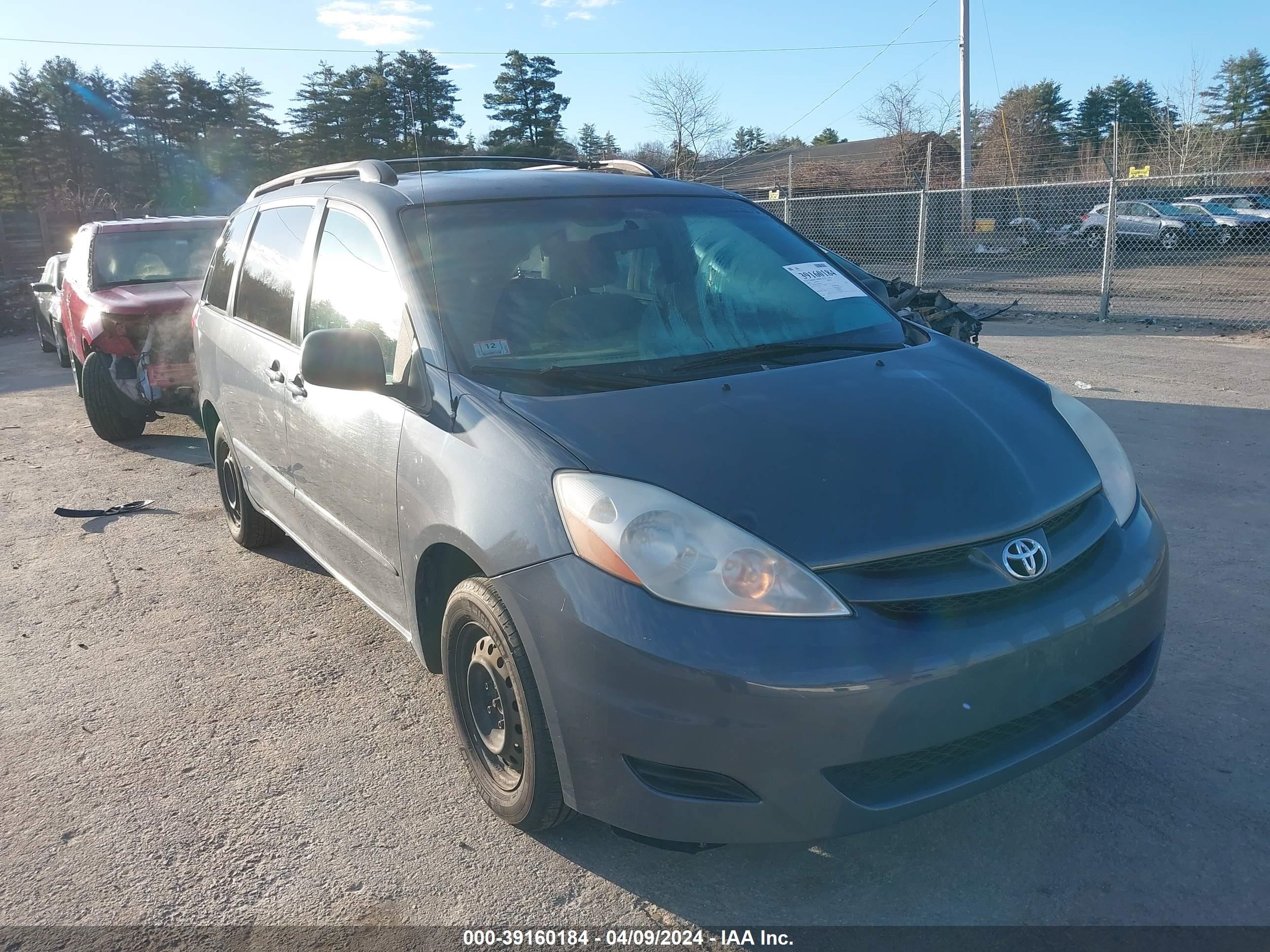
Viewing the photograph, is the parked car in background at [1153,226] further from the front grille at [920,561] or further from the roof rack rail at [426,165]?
the front grille at [920,561]

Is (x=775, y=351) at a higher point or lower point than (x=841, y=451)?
higher

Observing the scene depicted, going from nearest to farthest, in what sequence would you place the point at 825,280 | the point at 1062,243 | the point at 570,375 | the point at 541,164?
the point at 570,375 → the point at 825,280 → the point at 541,164 → the point at 1062,243

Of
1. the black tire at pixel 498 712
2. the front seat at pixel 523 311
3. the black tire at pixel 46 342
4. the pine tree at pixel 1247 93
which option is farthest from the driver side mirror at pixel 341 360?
the pine tree at pixel 1247 93

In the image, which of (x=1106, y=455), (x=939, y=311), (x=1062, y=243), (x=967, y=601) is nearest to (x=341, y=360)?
(x=967, y=601)

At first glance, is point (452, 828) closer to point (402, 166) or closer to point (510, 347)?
point (510, 347)

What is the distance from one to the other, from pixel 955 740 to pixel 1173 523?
3.39m

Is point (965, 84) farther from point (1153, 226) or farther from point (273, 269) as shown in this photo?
point (273, 269)

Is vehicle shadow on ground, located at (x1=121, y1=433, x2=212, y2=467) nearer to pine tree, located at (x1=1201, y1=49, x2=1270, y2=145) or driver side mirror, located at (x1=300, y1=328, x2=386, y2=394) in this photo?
driver side mirror, located at (x1=300, y1=328, x2=386, y2=394)

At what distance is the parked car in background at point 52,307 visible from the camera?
443 inches

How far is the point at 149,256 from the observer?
8883 millimetres

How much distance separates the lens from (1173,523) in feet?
16.2

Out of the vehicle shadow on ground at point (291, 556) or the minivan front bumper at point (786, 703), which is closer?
the minivan front bumper at point (786, 703)

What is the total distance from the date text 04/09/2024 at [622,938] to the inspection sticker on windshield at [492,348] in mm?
1559

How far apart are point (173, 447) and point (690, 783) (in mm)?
7020
